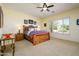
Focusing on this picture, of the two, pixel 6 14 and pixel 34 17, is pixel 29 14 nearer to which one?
pixel 34 17

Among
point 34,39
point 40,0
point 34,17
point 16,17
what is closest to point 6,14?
point 16,17

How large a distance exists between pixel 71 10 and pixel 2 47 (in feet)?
11.7

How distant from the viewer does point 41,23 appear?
4.65 metres

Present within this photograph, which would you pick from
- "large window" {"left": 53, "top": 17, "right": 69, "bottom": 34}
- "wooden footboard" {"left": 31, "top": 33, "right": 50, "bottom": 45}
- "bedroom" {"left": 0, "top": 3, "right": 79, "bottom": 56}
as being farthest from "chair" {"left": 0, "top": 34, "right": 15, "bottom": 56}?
"large window" {"left": 53, "top": 17, "right": 69, "bottom": 34}

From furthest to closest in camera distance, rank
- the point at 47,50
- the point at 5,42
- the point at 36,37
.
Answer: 1. the point at 36,37
2. the point at 47,50
3. the point at 5,42

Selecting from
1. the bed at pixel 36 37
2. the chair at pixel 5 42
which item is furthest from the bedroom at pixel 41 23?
the chair at pixel 5 42

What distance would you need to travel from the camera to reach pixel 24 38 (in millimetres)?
4648

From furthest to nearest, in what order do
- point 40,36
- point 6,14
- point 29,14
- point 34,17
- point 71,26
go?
point 40,36 → point 71,26 → point 34,17 → point 29,14 → point 6,14

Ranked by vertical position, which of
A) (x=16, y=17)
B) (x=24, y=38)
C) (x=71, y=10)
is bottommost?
(x=24, y=38)

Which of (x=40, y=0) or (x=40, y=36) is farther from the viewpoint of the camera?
(x=40, y=36)

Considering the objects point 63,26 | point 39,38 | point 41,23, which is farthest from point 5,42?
point 41,23

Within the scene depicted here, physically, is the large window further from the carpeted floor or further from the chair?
the chair

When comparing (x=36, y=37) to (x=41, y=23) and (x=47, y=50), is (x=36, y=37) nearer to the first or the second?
(x=41, y=23)

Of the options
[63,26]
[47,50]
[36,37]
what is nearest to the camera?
[47,50]
